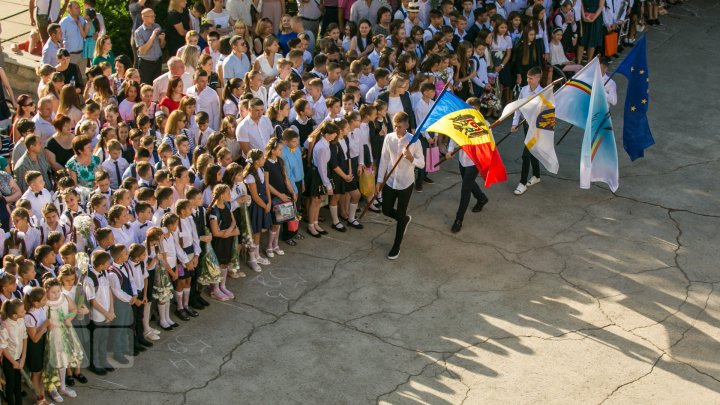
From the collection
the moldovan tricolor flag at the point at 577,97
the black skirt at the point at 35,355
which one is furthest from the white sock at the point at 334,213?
the black skirt at the point at 35,355

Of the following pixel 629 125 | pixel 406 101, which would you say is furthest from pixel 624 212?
pixel 406 101

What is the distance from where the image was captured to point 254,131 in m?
13.2

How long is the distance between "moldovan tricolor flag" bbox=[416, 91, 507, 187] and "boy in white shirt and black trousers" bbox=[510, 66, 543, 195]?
139 centimetres

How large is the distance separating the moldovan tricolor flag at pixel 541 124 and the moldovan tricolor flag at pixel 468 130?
2.84 ft

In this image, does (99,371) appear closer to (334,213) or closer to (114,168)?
(114,168)

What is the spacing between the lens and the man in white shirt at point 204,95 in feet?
46.0

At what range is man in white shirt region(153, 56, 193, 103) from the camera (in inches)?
555

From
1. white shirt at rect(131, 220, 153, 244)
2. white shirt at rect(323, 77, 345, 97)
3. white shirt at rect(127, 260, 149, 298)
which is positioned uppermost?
white shirt at rect(323, 77, 345, 97)

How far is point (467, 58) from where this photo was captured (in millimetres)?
16281

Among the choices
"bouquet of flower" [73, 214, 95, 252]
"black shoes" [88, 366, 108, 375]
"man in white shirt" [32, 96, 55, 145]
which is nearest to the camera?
"black shoes" [88, 366, 108, 375]

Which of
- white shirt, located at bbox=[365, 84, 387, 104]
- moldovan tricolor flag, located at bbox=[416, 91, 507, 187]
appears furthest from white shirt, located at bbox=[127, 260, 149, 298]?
white shirt, located at bbox=[365, 84, 387, 104]

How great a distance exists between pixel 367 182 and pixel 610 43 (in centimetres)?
785

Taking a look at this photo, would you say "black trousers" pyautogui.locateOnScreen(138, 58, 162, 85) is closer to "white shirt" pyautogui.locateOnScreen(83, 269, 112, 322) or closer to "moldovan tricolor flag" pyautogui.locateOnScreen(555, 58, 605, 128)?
"moldovan tricolor flag" pyautogui.locateOnScreen(555, 58, 605, 128)

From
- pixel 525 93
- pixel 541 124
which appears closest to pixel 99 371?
pixel 541 124
